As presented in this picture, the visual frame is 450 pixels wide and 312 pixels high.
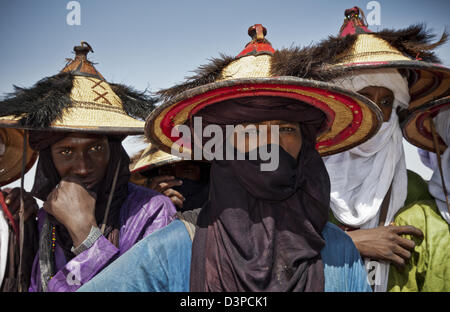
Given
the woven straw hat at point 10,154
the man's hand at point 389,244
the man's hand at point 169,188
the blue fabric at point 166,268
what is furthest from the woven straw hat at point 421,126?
the woven straw hat at point 10,154

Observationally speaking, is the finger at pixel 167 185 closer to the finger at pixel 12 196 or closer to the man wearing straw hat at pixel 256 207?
the finger at pixel 12 196

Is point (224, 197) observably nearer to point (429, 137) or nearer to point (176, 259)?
point (176, 259)

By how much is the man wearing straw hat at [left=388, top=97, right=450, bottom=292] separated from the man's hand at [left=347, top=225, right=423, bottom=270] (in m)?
0.08

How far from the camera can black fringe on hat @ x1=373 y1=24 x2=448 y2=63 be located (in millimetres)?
2723

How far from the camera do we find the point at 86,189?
2555 mm

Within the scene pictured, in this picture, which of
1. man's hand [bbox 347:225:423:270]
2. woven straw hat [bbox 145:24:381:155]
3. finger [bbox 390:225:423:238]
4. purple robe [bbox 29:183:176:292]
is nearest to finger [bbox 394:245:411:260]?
man's hand [bbox 347:225:423:270]

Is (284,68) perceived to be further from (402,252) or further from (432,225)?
(432,225)

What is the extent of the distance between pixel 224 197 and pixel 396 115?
184 cm

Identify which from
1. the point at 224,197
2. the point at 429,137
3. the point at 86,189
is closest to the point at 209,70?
the point at 224,197

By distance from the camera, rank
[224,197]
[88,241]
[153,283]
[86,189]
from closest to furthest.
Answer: [153,283]
[224,197]
[88,241]
[86,189]

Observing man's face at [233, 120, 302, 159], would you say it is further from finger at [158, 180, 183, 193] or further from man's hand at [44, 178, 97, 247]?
finger at [158, 180, 183, 193]

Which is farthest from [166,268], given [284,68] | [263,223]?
[284,68]
